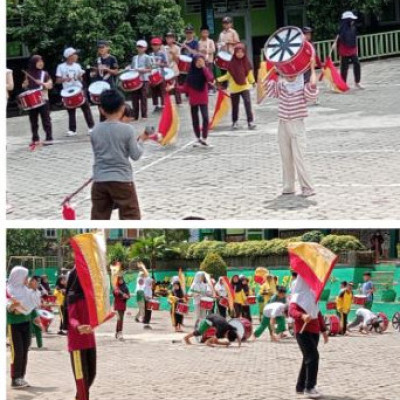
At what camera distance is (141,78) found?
20.7 meters

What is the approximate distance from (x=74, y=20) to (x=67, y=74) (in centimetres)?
517

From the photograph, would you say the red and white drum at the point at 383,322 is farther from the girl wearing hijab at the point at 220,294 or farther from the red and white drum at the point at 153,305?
the red and white drum at the point at 153,305

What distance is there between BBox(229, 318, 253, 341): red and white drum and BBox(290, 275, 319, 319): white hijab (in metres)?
2.84

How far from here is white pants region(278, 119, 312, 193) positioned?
13.9m

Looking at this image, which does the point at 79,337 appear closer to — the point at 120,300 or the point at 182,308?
the point at 120,300

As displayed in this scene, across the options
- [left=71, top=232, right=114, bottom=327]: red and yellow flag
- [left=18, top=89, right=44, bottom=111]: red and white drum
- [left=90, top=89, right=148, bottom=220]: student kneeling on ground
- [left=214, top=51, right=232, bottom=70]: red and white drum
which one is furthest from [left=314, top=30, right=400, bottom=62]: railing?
[left=71, top=232, right=114, bottom=327]: red and yellow flag

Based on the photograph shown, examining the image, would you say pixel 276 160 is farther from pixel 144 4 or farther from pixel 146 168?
pixel 144 4

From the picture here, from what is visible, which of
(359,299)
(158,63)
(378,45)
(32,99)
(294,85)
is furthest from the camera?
(378,45)

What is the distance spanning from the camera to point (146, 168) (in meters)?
→ 17.3

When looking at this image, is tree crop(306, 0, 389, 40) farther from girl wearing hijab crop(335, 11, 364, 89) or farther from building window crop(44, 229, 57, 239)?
building window crop(44, 229, 57, 239)

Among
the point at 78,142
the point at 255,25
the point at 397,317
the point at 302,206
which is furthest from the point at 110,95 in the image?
the point at 255,25

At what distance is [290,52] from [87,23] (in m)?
11.6

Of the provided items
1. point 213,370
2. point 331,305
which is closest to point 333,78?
point 331,305

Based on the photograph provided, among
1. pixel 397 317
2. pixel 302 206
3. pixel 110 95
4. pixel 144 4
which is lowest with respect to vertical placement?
pixel 397 317
